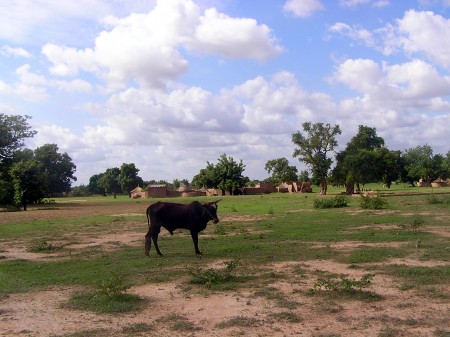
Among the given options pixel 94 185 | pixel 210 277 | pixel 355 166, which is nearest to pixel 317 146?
pixel 355 166

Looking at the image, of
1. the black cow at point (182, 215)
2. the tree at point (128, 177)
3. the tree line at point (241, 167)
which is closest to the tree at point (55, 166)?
the tree line at point (241, 167)

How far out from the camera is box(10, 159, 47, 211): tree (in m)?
50.2

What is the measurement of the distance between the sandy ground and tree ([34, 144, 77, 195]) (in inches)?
3166

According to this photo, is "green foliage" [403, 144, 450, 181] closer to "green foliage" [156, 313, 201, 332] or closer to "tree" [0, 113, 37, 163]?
"tree" [0, 113, 37, 163]

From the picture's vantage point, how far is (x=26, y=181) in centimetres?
5047

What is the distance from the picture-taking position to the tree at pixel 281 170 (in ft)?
365

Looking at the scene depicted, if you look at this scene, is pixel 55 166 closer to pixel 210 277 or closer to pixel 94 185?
pixel 94 185

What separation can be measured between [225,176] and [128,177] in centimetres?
3575

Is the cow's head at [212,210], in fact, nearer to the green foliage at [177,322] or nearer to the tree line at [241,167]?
the green foliage at [177,322]

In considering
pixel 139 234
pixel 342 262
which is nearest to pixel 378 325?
pixel 342 262

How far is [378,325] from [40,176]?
50.6 meters

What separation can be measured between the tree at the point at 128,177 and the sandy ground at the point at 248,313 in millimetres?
109627

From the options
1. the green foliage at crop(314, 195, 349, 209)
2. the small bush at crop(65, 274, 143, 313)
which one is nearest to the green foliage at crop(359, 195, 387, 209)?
the green foliage at crop(314, 195, 349, 209)

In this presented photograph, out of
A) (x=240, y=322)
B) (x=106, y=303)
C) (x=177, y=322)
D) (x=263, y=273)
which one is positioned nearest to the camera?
(x=240, y=322)
